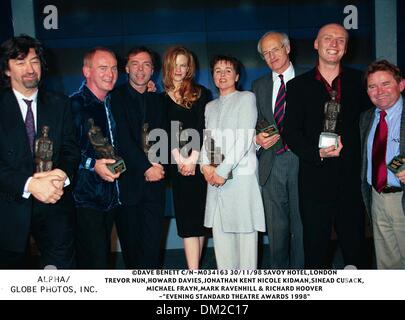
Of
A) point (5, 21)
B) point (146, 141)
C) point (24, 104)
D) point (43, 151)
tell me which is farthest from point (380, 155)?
point (5, 21)

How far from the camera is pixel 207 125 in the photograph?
2.73 metres

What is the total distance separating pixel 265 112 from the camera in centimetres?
279

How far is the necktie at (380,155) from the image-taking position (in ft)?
7.80

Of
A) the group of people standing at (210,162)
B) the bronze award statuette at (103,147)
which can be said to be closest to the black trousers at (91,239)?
the group of people standing at (210,162)

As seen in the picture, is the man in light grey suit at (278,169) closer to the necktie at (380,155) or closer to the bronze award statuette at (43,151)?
the necktie at (380,155)

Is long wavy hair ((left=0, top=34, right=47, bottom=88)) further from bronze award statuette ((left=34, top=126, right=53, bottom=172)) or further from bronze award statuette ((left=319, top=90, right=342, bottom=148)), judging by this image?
bronze award statuette ((left=319, top=90, right=342, bottom=148))

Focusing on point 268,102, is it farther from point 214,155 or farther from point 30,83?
point 30,83

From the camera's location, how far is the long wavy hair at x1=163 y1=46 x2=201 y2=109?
270 cm

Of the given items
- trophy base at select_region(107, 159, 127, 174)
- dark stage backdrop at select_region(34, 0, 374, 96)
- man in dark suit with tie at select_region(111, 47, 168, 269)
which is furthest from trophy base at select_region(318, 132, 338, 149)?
dark stage backdrop at select_region(34, 0, 374, 96)

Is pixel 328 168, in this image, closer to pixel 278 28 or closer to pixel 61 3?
pixel 278 28

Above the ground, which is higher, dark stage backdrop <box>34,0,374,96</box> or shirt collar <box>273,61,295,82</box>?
dark stage backdrop <box>34,0,374,96</box>

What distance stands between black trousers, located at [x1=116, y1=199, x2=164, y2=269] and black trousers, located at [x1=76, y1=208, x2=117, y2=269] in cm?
19

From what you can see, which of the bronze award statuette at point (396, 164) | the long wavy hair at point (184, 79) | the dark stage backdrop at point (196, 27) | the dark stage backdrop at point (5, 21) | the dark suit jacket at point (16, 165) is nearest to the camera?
the dark suit jacket at point (16, 165)

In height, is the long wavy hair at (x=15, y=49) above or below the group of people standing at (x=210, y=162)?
above
